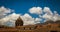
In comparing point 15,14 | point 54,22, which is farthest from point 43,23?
point 15,14

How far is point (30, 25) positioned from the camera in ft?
33.3

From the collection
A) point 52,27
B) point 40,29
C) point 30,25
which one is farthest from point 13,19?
point 52,27

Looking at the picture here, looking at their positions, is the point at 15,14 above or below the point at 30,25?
above

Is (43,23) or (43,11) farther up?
(43,11)

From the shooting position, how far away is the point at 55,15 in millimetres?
9961

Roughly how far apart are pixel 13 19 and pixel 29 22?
98cm

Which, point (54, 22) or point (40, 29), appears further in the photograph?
point (54, 22)

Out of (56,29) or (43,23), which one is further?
(43,23)

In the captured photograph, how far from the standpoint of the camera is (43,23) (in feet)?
33.5

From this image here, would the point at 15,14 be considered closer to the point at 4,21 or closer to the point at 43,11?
the point at 4,21

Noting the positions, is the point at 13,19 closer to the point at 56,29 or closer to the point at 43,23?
the point at 43,23

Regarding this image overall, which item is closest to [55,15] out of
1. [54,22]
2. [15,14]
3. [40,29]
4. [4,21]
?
[54,22]

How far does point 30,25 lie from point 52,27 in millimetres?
1353

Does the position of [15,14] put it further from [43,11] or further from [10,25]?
[43,11]
